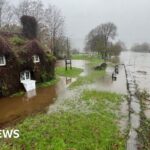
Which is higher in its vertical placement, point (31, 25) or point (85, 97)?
point (31, 25)

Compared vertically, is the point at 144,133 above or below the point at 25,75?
below

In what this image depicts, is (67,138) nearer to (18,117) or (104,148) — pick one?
(104,148)

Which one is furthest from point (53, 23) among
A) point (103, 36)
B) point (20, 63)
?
point (20, 63)

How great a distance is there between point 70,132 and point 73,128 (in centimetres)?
49

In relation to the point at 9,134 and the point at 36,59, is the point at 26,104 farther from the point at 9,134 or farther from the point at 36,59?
the point at 36,59

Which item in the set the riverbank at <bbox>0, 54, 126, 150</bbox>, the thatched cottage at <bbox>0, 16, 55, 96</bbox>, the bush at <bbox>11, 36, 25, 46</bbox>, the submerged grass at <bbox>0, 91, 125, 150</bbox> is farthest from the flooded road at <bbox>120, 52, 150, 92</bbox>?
the bush at <bbox>11, 36, 25, 46</bbox>

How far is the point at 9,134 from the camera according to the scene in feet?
35.6

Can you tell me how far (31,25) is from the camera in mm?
26562

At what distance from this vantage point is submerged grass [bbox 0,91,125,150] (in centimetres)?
968

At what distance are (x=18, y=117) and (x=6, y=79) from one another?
257 inches

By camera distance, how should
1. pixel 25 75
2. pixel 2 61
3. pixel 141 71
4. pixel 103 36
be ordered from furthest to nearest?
pixel 103 36
pixel 141 71
pixel 25 75
pixel 2 61

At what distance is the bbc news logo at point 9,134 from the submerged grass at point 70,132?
234mm

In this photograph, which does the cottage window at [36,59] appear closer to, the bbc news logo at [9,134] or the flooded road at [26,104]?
the flooded road at [26,104]

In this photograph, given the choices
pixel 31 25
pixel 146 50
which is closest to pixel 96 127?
pixel 31 25
